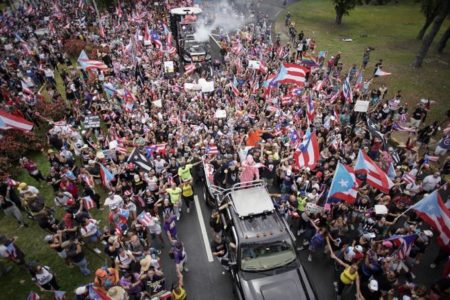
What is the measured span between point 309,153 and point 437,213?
13.2 feet

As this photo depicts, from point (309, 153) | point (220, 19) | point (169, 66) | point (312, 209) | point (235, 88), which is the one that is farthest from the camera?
point (220, 19)

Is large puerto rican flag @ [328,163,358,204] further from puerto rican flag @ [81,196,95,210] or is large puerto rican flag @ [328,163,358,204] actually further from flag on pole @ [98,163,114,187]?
puerto rican flag @ [81,196,95,210]

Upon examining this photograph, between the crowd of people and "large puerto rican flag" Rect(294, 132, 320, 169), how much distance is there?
0.59 metres

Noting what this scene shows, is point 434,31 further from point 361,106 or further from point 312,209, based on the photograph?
point 312,209

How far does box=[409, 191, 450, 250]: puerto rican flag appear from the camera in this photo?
7.91 m

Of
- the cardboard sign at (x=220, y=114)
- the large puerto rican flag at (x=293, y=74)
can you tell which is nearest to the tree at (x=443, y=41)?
the large puerto rican flag at (x=293, y=74)

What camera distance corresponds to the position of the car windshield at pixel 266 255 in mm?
7559

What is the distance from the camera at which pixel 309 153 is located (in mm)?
10469

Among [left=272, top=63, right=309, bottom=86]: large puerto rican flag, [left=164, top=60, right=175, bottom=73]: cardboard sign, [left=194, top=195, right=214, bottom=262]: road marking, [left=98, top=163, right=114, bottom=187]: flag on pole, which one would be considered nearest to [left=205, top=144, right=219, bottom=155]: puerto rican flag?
[left=194, top=195, right=214, bottom=262]: road marking

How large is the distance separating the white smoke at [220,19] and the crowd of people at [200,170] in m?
16.0

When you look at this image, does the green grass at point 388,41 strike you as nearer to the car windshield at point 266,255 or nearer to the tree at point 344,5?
the tree at point 344,5

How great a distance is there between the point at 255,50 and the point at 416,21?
1045 inches

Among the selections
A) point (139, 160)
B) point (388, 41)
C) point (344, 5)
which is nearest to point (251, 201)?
point (139, 160)

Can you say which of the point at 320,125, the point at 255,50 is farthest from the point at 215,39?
the point at 320,125
